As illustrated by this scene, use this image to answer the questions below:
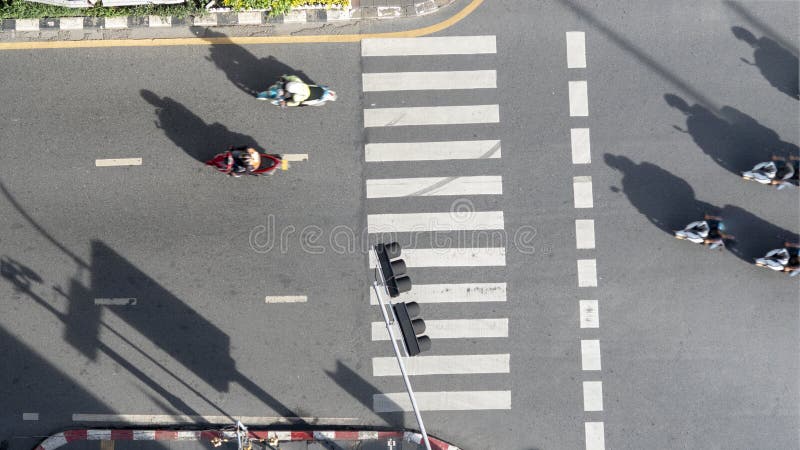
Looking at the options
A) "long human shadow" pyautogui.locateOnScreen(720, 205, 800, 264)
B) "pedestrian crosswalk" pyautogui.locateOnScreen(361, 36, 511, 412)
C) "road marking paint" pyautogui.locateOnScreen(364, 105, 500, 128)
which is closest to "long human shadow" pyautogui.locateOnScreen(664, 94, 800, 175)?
"long human shadow" pyautogui.locateOnScreen(720, 205, 800, 264)

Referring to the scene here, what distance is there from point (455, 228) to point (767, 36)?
9812 mm

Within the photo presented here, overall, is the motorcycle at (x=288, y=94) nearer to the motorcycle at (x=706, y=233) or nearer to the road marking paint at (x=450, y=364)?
the road marking paint at (x=450, y=364)

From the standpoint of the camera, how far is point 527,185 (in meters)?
14.6

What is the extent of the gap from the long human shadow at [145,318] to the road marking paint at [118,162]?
6.80ft


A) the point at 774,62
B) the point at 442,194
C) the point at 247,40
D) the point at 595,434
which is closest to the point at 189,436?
the point at 442,194

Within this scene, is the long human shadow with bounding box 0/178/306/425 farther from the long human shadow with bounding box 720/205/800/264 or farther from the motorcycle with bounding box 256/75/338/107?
the long human shadow with bounding box 720/205/800/264

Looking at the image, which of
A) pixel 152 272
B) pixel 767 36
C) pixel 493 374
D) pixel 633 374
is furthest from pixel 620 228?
pixel 152 272

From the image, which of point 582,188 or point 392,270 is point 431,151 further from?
point 392,270

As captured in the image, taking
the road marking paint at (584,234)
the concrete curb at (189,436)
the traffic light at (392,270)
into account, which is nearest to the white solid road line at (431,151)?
the road marking paint at (584,234)

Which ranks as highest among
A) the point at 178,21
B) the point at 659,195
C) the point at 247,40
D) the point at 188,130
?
the point at 178,21

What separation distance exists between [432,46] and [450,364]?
8.41 meters

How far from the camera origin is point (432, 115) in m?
14.6

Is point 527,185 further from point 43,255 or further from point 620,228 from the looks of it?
point 43,255

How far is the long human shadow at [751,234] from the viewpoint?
14.7 meters
